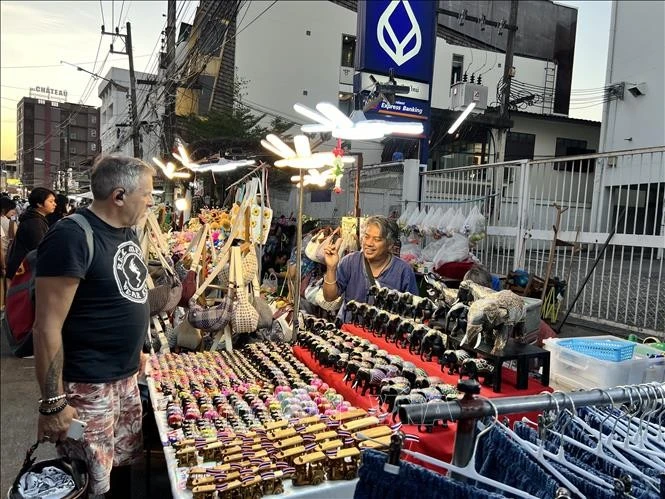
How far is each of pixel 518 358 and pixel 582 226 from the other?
3.85 m

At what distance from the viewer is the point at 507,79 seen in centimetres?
1155

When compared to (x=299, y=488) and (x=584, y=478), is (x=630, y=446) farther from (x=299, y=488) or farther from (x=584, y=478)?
(x=299, y=488)

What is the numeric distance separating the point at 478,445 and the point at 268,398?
123 cm

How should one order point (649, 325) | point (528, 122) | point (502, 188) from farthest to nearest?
1. point (528, 122)
2. point (502, 188)
3. point (649, 325)

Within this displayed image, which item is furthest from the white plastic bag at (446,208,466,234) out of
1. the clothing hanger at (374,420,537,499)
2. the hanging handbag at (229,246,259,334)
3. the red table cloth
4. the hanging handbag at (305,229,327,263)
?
the clothing hanger at (374,420,537,499)

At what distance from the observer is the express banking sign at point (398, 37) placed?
705 centimetres

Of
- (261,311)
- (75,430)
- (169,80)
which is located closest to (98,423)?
(75,430)

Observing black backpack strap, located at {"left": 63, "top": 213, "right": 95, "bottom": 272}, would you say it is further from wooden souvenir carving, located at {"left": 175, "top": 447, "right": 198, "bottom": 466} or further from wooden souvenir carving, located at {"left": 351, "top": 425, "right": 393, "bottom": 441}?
wooden souvenir carving, located at {"left": 351, "top": 425, "right": 393, "bottom": 441}

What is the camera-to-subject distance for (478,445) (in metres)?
1.21

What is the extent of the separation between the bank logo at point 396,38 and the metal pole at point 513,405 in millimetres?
6873

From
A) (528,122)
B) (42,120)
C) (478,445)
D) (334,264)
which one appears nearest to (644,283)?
(334,264)

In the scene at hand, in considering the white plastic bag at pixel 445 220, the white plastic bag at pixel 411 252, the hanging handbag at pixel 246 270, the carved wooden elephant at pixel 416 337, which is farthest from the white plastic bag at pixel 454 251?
the carved wooden elephant at pixel 416 337

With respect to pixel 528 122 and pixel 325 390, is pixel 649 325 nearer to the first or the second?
pixel 325 390

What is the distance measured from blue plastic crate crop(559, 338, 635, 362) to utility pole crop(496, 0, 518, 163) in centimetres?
1049
